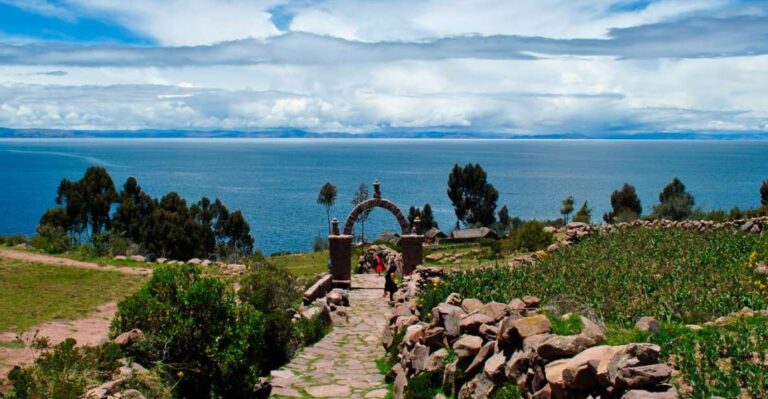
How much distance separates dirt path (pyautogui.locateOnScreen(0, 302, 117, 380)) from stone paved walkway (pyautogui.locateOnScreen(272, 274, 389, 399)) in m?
3.83

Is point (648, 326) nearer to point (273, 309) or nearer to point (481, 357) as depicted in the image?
point (481, 357)

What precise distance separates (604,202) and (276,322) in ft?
353

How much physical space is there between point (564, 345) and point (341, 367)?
646 centimetres

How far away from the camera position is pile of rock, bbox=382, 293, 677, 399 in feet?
22.0

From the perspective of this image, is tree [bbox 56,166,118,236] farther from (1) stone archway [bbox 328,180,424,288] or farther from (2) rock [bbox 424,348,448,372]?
(2) rock [bbox 424,348,448,372]

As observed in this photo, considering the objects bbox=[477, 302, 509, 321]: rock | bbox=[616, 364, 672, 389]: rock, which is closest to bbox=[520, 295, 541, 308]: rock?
bbox=[477, 302, 509, 321]: rock

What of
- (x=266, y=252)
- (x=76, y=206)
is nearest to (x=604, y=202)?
(x=266, y=252)

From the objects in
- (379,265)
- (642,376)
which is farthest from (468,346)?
(379,265)

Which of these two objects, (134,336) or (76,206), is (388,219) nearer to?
(76,206)

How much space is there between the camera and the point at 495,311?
35.1ft

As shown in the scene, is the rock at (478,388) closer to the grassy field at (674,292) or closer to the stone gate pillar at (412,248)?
the grassy field at (674,292)

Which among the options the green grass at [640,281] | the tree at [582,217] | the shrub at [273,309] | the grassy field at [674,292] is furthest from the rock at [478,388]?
the tree at [582,217]

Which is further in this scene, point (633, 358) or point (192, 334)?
point (192, 334)

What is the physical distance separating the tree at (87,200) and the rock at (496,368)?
54.1 meters
